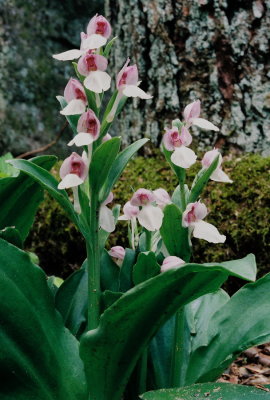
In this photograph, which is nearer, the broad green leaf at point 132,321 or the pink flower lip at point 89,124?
the broad green leaf at point 132,321

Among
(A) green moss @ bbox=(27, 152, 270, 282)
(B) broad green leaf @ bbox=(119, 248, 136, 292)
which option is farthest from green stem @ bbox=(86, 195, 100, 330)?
(A) green moss @ bbox=(27, 152, 270, 282)

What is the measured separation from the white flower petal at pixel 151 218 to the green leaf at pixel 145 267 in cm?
6

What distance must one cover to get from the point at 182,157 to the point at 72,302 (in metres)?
0.46

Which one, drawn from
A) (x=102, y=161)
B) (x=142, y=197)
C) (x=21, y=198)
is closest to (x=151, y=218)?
(x=142, y=197)

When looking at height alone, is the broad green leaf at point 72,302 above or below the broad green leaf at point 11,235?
below

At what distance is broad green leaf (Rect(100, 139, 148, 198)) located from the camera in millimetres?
1281

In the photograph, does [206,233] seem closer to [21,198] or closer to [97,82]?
[97,82]

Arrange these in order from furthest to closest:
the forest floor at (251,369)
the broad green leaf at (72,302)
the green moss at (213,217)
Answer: the green moss at (213,217)
the forest floor at (251,369)
the broad green leaf at (72,302)

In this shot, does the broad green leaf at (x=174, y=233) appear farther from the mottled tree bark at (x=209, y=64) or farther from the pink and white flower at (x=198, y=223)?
the mottled tree bark at (x=209, y=64)

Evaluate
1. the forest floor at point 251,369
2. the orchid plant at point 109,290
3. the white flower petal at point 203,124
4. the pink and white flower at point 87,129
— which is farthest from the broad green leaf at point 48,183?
the forest floor at point 251,369

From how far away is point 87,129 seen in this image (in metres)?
A: 1.21

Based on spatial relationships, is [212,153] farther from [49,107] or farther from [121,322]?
[49,107]

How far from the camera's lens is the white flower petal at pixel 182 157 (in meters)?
1.25

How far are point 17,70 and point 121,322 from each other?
13.4ft
